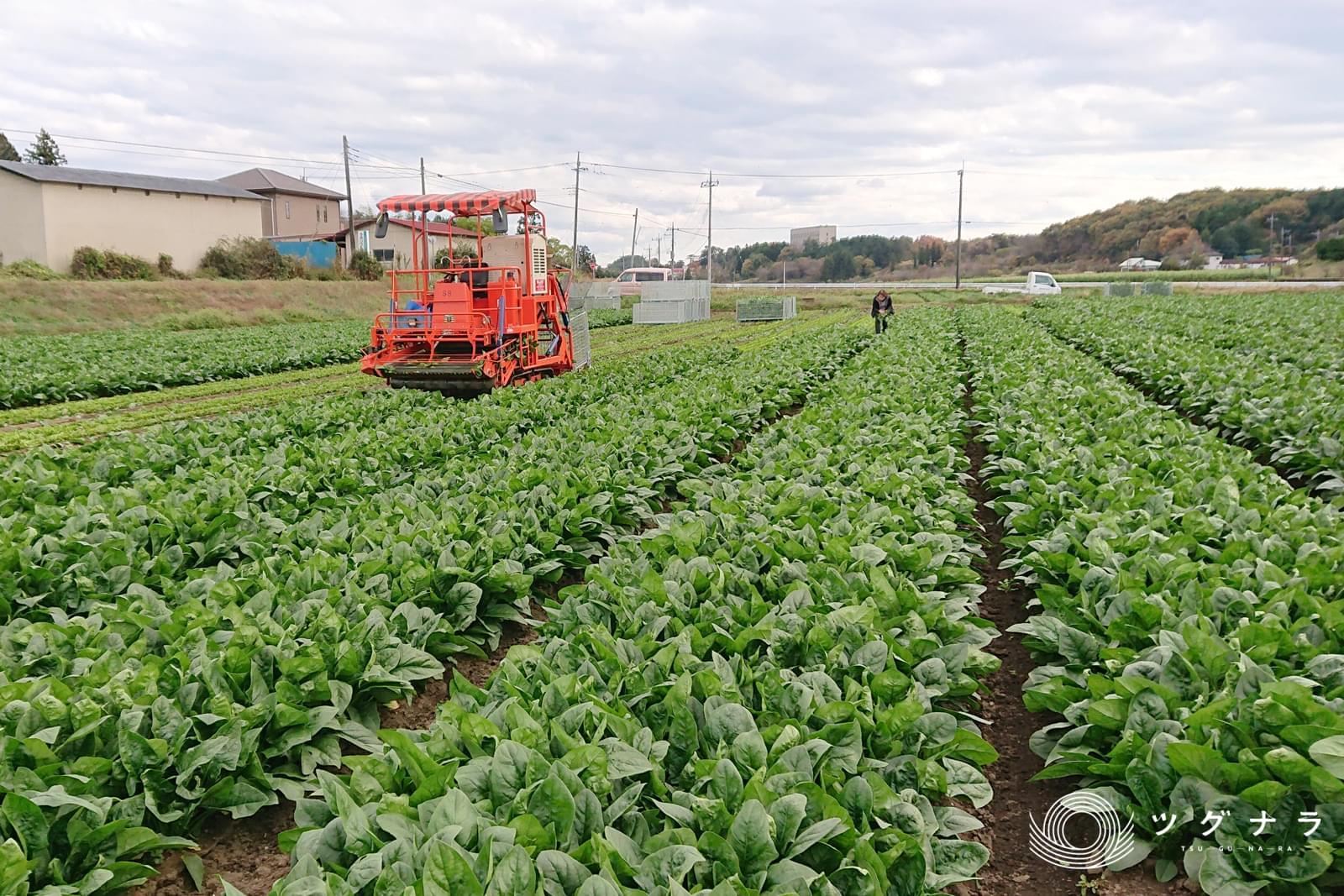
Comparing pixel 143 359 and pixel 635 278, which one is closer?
pixel 143 359

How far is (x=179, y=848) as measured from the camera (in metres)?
3.57

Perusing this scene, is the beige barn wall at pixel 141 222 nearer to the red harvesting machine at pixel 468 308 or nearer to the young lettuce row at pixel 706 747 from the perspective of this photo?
the red harvesting machine at pixel 468 308

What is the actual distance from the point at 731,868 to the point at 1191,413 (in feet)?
40.1

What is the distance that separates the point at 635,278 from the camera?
6050 centimetres

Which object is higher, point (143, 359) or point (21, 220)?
point (21, 220)

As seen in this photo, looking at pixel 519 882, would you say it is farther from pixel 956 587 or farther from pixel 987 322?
pixel 987 322

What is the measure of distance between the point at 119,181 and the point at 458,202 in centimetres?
3805

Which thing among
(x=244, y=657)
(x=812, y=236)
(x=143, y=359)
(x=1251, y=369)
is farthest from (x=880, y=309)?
(x=812, y=236)

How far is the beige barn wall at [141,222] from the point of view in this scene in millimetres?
39000

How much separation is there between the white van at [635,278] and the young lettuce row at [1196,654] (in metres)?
50.4

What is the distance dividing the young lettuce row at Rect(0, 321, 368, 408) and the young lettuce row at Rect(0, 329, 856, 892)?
1266 centimetres

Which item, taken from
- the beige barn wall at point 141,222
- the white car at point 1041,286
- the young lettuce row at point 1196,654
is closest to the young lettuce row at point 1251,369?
the young lettuce row at point 1196,654

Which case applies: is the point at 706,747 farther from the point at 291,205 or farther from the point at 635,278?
the point at 291,205

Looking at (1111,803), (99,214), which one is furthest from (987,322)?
(99,214)
